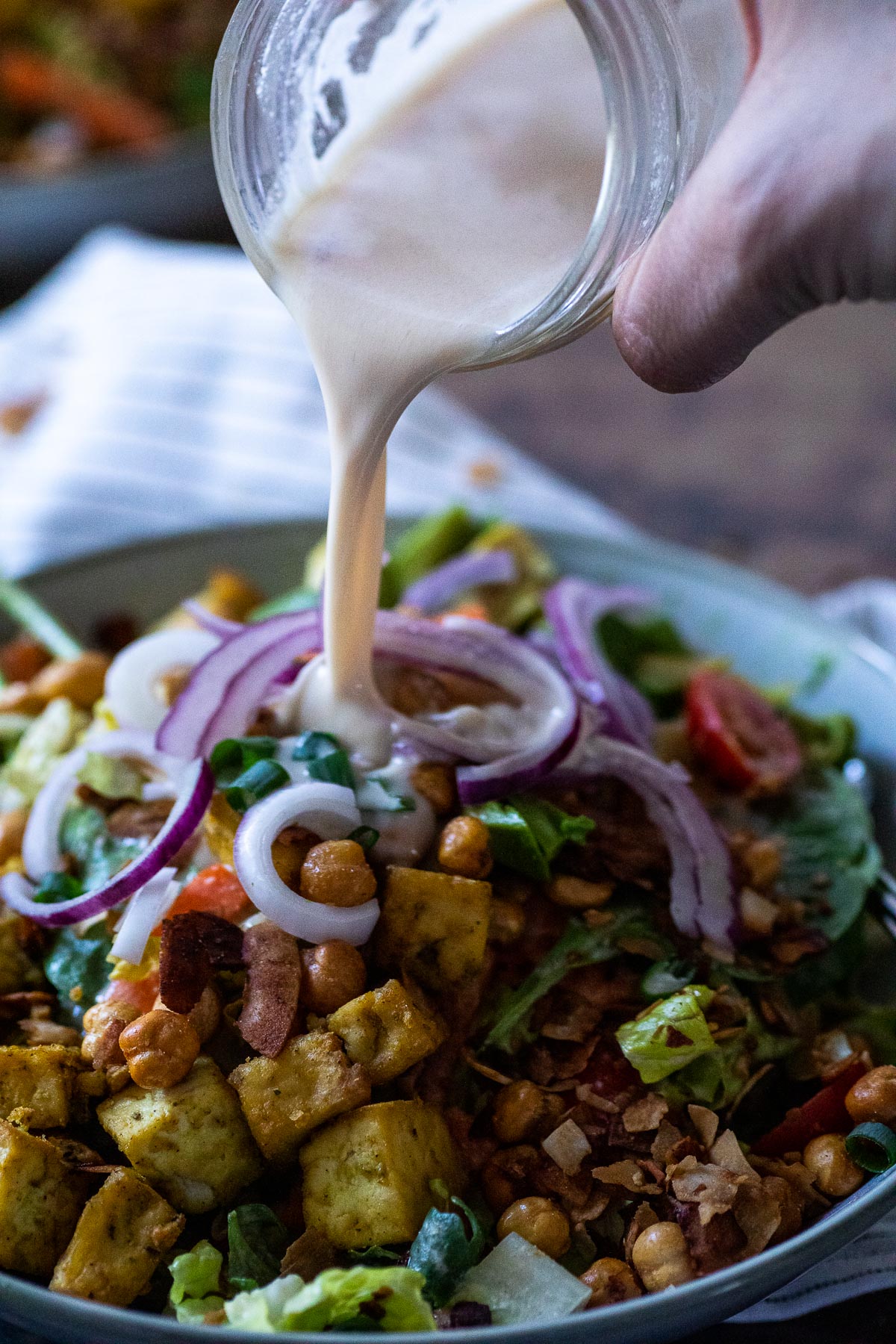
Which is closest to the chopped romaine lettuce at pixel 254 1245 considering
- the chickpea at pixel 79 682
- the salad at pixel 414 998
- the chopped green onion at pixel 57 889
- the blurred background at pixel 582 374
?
the salad at pixel 414 998

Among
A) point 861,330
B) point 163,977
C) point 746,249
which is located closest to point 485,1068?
point 163,977

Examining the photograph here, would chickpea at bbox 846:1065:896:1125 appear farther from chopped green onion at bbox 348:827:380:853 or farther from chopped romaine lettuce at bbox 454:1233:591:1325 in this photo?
chopped green onion at bbox 348:827:380:853

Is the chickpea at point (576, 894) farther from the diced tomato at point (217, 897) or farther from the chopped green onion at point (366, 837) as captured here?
the diced tomato at point (217, 897)

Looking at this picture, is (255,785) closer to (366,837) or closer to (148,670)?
(366,837)

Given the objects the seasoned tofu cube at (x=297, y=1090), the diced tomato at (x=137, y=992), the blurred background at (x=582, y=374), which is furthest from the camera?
the blurred background at (x=582, y=374)

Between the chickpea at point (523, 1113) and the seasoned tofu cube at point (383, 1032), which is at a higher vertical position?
the seasoned tofu cube at point (383, 1032)

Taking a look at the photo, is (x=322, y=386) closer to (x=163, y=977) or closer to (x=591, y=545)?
(x=163, y=977)

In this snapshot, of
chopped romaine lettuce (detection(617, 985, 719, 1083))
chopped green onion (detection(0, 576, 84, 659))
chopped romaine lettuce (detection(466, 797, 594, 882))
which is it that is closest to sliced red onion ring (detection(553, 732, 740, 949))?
chopped romaine lettuce (detection(466, 797, 594, 882))

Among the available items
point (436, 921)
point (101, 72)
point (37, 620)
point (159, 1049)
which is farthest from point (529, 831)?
point (101, 72)
